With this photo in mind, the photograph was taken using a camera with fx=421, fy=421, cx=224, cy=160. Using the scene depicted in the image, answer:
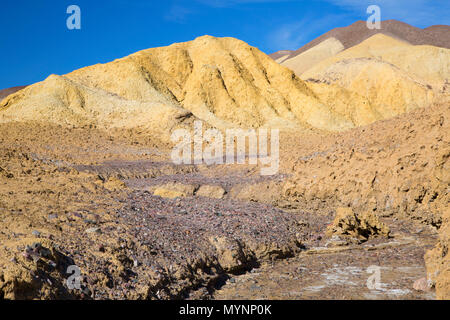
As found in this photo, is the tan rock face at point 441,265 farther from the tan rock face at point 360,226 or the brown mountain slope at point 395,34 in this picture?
the brown mountain slope at point 395,34

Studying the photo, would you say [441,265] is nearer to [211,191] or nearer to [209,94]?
[211,191]

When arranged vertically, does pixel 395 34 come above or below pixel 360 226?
above

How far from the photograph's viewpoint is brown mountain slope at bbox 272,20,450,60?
91562 mm

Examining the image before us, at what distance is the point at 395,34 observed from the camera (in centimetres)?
9481

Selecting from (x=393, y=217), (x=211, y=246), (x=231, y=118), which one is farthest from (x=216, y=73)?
(x=211, y=246)

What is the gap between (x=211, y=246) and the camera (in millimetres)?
6875

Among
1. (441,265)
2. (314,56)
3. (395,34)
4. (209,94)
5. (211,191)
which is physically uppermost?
(395,34)

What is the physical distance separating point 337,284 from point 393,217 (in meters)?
4.34

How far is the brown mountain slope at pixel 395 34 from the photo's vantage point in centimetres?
9156

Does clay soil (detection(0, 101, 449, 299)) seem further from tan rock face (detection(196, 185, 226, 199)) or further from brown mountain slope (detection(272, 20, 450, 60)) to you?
brown mountain slope (detection(272, 20, 450, 60))

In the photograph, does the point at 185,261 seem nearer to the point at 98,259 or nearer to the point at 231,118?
the point at 98,259

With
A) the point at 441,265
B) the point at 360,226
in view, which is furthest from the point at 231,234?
the point at 441,265

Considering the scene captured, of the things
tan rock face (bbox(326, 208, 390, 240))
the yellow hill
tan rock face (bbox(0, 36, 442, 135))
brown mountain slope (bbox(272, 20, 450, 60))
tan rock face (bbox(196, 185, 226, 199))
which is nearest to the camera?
tan rock face (bbox(326, 208, 390, 240))

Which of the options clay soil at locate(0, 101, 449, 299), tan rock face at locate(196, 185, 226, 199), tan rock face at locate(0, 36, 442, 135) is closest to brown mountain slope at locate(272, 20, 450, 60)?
tan rock face at locate(0, 36, 442, 135)
